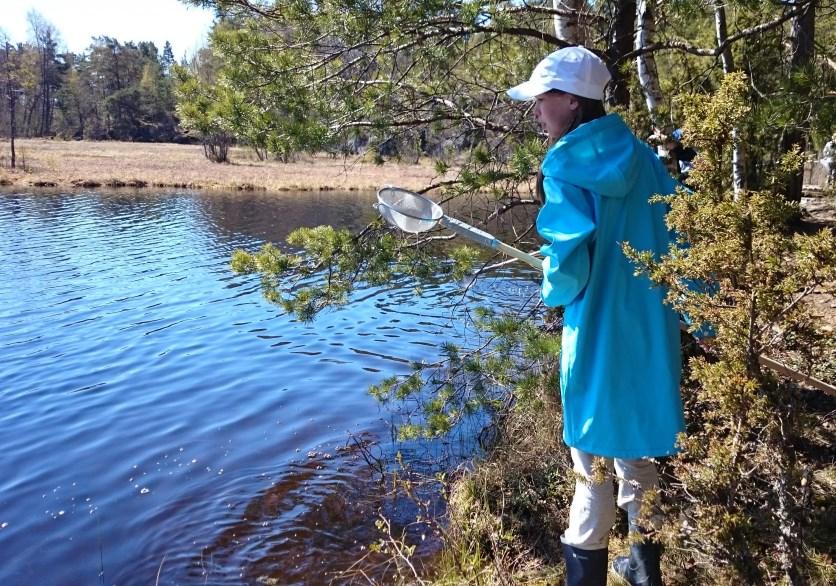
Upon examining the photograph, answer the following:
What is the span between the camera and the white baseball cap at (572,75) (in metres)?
2.58

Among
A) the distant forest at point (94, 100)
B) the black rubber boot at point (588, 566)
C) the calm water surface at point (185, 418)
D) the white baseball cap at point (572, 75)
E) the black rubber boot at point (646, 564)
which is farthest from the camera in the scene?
the distant forest at point (94, 100)

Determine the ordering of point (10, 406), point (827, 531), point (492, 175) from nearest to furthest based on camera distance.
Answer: point (827, 531) < point (492, 175) < point (10, 406)

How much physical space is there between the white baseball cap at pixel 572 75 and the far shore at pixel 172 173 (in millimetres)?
24485

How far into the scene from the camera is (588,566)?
2721 millimetres

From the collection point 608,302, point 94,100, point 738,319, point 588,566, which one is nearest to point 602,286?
point 608,302

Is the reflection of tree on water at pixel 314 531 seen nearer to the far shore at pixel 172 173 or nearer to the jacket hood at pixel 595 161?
the jacket hood at pixel 595 161

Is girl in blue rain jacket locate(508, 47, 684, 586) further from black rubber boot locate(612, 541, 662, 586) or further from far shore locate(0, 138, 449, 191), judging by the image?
far shore locate(0, 138, 449, 191)

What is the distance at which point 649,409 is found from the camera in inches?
99.9

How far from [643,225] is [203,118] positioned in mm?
3433

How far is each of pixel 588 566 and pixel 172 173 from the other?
38187 mm

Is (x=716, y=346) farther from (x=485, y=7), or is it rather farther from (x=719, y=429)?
(x=485, y=7)

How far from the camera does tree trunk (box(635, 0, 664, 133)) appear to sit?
460 centimetres

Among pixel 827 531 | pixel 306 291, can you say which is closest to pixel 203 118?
pixel 306 291

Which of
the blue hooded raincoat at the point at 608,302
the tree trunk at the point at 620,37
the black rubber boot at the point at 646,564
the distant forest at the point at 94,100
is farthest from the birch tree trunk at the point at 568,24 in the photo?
the distant forest at the point at 94,100
